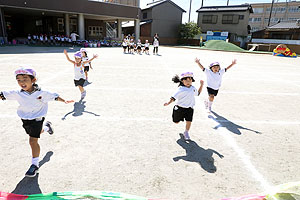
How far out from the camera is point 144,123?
4.87m

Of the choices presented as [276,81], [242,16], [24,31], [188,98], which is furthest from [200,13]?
[188,98]

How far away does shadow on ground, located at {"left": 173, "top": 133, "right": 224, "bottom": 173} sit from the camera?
10.9ft

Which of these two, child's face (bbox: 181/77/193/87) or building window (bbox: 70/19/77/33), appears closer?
child's face (bbox: 181/77/193/87)

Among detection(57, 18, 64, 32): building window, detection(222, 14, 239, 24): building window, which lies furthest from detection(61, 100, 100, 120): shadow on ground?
detection(222, 14, 239, 24): building window

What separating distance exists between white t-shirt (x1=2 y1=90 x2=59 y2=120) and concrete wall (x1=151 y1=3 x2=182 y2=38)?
142ft

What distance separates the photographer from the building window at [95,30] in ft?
122

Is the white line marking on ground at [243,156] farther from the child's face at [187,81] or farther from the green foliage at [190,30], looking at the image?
the green foliage at [190,30]

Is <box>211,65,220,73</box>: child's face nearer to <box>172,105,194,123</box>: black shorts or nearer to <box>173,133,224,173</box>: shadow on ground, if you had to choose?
<box>172,105,194,123</box>: black shorts

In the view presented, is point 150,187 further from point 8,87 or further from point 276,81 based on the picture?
point 276,81

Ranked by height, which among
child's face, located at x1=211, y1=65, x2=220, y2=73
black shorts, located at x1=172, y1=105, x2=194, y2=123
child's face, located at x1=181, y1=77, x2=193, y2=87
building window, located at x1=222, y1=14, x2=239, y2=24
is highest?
building window, located at x1=222, y1=14, x2=239, y2=24

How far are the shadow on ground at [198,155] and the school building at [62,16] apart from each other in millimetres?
28626

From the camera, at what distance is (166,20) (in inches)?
1796

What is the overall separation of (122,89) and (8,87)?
4053mm

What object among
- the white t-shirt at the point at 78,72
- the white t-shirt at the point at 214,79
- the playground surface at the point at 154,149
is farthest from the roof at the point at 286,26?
the white t-shirt at the point at 78,72
